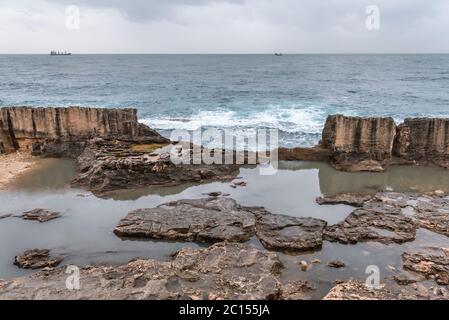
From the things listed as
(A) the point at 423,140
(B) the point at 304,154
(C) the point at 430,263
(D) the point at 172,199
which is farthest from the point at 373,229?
(A) the point at 423,140

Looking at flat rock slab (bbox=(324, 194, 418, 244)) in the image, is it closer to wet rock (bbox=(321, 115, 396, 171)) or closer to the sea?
wet rock (bbox=(321, 115, 396, 171))

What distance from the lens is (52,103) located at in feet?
163

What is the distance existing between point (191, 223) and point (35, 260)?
5142 millimetres

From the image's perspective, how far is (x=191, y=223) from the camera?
1481 centimetres

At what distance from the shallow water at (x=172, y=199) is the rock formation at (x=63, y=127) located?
1957 mm

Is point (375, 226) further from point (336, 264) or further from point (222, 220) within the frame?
point (222, 220)

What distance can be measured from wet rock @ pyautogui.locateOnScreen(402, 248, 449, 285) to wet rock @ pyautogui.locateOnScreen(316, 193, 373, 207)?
4.00 metres

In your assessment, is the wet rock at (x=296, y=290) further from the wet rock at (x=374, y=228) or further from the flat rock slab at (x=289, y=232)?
the wet rock at (x=374, y=228)

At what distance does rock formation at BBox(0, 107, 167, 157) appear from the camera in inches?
959

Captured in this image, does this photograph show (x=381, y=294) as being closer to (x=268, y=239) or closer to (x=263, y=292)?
(x=263, y=292)

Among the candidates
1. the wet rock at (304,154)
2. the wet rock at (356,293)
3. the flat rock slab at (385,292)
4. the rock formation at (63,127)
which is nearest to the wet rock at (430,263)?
the flat rock slab at (385,292)

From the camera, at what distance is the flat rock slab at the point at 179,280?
9.98 metres

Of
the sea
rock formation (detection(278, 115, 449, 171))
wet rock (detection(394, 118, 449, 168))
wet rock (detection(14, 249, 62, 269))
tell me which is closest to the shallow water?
wet rock (detection(14, 249, 62, 269))
